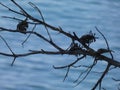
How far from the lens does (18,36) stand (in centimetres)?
745

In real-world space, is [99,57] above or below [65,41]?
above

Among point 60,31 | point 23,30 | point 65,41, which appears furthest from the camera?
point 65,41

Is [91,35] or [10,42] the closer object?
[91,35]

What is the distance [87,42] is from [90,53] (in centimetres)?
6

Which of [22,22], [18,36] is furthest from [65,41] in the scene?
[22,22]

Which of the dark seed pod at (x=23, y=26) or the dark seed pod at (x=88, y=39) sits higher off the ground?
the dark seed pod at (x=88, y=39)

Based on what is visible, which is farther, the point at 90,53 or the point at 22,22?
the point at 22,22

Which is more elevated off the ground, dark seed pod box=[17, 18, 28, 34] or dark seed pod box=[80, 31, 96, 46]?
dark seed pod box=[80, 31, 96, 46]

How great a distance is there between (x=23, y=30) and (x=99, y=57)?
240 millimetres

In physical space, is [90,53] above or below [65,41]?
above

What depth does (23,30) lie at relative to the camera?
4.53ft

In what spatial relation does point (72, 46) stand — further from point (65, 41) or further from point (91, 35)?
point (65, 41)

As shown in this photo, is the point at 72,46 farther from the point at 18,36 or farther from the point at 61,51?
the point at 18,36

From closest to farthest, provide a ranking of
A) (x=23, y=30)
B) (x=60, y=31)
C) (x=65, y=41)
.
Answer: (x=60, y=31)
(x=23, y=30)
(x=65, y=41)
